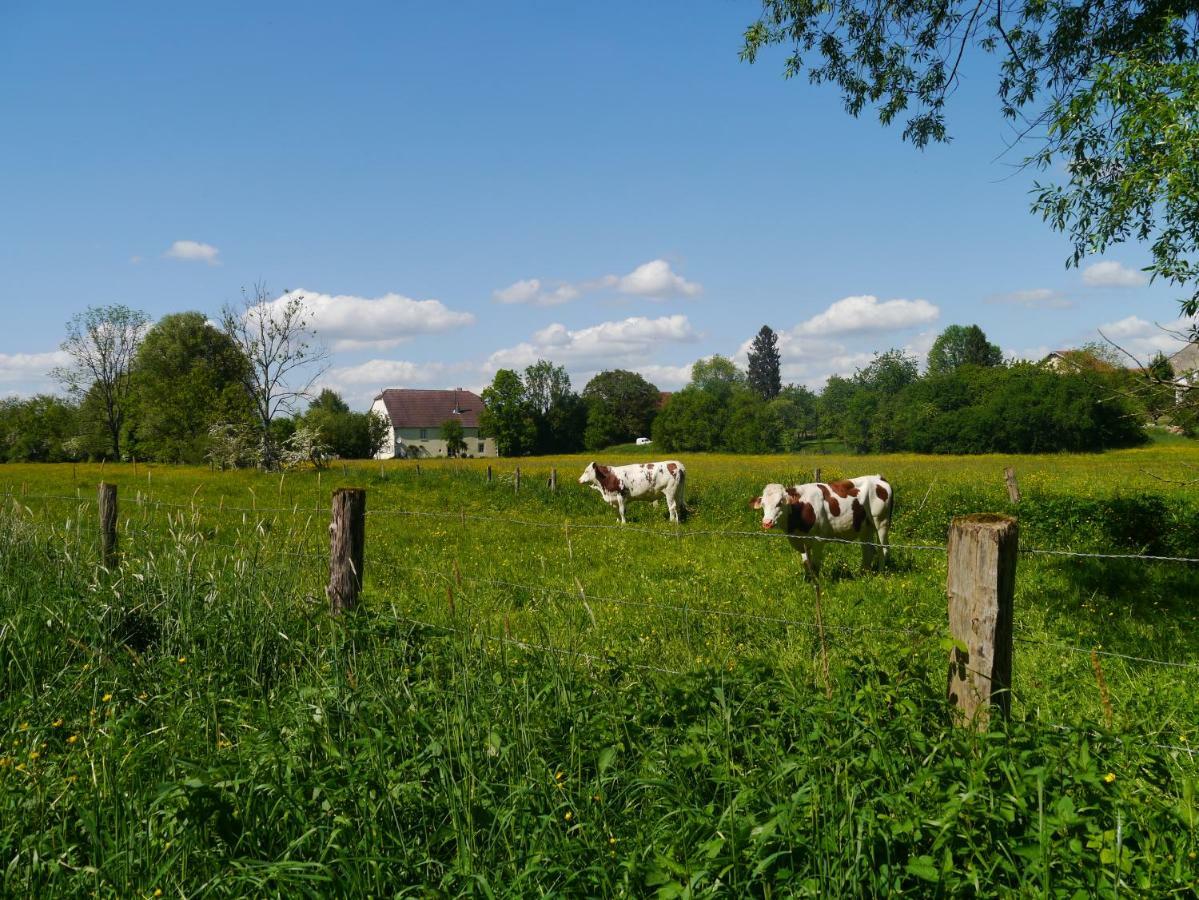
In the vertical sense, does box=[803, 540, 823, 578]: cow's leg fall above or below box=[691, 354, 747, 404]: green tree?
below

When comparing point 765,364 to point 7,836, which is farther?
point 765,364

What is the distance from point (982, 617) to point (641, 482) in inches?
722

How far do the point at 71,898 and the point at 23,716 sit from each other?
76.3 inches

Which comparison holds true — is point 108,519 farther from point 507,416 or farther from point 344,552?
point 507,416

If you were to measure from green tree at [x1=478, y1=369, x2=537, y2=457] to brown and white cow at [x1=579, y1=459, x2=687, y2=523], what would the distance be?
67.5m

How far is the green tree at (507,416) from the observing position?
89125 mm

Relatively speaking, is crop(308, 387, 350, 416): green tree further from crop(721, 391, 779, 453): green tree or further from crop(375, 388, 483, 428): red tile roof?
crop(721, 391, 779, 453): green tree

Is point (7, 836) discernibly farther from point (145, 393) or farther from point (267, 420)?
point (145, 393)

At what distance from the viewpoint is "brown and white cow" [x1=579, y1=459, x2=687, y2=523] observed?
69.7 ft

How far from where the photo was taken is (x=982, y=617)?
3430mm

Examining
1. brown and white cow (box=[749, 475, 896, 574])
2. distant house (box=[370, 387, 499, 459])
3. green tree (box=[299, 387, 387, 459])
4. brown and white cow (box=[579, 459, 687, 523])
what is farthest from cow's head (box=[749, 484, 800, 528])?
distant house (box=[370, 387, 499, 459])

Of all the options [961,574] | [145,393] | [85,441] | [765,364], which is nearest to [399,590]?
[961,574]

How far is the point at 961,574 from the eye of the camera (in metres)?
3.51

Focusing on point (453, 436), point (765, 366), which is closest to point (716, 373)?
point (765, 366)
